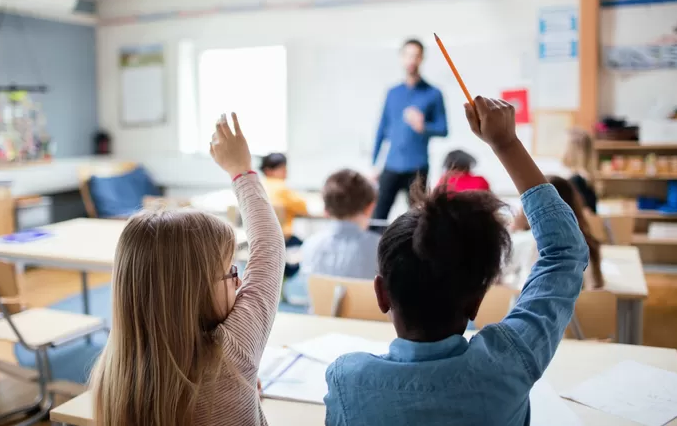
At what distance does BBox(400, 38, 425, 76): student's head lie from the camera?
14.5 ft

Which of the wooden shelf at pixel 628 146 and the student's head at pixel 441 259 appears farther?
the wooden shelf at pixel 628 146

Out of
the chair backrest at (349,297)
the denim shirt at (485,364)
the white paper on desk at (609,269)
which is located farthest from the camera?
the white paper on desk at (609,269)

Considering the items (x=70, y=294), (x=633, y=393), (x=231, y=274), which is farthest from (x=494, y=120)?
(x=70, y=294)

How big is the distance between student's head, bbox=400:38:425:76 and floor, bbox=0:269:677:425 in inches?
86.2

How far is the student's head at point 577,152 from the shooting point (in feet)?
16.0

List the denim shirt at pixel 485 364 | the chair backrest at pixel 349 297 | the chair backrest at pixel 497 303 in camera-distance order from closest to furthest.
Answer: the denim shirt at pixel 485 364
the chair backrest at pixel 497 303
the chair backrest at pixel 349 297

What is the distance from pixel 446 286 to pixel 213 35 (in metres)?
6.18

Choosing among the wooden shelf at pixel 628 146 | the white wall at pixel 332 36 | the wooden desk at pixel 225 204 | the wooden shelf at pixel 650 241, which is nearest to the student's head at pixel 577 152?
the wooden shelf at pixel 628 146

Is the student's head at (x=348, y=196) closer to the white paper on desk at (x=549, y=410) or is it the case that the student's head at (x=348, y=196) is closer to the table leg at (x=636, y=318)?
the table leg at (x=636, y=318)

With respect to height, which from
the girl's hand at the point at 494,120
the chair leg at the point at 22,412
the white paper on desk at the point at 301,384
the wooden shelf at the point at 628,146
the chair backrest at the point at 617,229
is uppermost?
the wooden shelf at the point at 628,146

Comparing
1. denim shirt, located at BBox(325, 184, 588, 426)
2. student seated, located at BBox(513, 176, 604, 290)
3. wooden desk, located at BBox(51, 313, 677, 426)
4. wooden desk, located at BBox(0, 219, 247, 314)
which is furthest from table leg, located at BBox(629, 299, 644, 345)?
denim shirt, located at BBox(325, 184, 588, 426)

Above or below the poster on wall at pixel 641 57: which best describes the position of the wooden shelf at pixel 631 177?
below

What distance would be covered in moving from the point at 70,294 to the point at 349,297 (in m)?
3.52

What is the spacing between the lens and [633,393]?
1.34 meters
